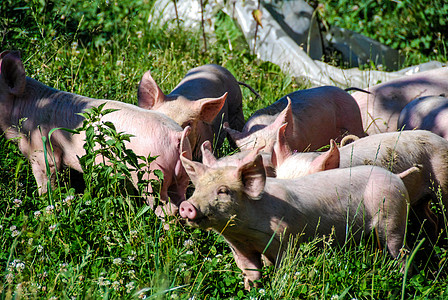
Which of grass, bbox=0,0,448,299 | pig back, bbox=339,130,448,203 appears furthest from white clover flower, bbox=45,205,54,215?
pig back, bbox=339,130,448,203

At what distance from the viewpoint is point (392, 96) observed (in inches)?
236

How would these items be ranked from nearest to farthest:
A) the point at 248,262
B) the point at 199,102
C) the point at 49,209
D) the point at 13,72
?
the point at 248,262 → the point at 49,209 → the point at 13,72 → the point at 199,102

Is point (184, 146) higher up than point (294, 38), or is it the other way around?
point (184, 146)

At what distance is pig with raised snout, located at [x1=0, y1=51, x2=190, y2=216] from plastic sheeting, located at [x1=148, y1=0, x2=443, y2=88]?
3464 mm

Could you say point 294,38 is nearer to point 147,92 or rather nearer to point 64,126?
point 147,92

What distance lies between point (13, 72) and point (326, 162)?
2413mm

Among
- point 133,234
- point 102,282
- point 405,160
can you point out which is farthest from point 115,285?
point 405,160

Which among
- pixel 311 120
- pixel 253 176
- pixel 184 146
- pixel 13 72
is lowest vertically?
pixel 311 120

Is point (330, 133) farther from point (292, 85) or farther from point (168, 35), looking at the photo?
point (168, 35)

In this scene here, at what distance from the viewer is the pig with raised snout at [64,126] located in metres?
3.94

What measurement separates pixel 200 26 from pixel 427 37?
142 inches

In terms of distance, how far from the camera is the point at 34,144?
431 cm

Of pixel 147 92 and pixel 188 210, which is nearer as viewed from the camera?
pixel 188 210

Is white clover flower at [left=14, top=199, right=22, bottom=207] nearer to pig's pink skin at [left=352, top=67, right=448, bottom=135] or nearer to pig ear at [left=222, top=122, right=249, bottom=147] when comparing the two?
pig ear at [left=222, top=122, right=249, bottom=147]
